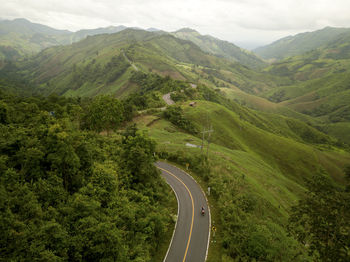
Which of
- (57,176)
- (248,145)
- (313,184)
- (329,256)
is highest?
(313,184)

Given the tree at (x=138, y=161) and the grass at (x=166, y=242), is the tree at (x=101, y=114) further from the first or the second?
the grass at (x=166, y=242)

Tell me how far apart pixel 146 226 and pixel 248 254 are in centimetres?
1306

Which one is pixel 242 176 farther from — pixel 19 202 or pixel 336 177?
pixel 336 177

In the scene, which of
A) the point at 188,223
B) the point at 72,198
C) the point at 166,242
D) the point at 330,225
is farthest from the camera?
the point at 188,223

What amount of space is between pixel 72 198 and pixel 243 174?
38284 mm

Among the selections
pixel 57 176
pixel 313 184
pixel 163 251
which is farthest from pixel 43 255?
pixel 313 184

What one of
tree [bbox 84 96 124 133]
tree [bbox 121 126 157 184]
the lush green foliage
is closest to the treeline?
tree [bbox 121 126 157 184]

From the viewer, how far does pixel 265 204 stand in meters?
40.2

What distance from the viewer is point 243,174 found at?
1912 inches

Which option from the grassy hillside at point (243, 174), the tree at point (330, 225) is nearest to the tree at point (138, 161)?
the grassy hillside at point (243, 174)

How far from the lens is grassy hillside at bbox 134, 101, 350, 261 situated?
27562mm

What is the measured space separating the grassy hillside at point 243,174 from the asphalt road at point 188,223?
182 centimetres

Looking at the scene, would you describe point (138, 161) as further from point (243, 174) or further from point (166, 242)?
point (243, 174)

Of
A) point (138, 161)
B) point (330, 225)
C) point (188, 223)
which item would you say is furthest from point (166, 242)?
point (330, 225)
